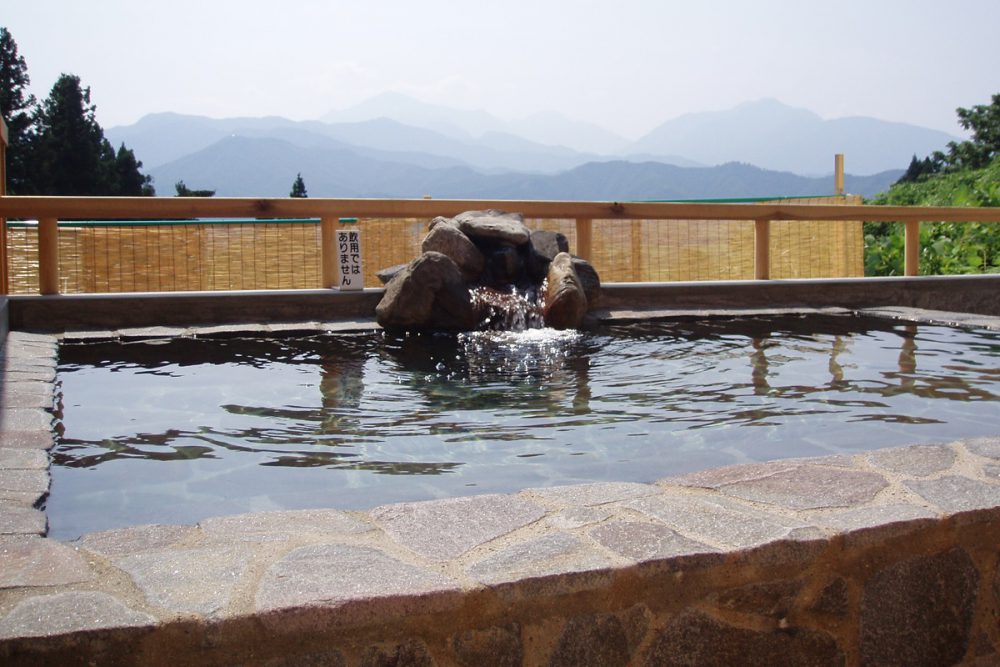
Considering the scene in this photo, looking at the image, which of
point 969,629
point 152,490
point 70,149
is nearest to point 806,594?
point 969,629

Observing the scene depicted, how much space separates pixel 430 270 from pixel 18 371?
2.56 m

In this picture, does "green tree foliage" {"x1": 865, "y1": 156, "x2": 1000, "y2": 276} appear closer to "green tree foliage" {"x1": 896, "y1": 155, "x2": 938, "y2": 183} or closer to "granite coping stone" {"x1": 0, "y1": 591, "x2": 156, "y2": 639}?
"granite coping stone" {"x1": 0, "y1": 591, "x2": 156, "y2": 639}

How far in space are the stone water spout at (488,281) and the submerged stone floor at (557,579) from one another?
3761 mm

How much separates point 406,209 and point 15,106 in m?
14.8

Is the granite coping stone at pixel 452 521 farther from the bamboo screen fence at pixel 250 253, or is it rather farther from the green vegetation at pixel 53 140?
the green vegetation at pixel 53 140

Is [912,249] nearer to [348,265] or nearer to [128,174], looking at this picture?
[348,265]

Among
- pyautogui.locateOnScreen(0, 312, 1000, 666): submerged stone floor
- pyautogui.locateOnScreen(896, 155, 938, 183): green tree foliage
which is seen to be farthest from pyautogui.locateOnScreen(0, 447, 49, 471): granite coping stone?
pyautogui.locateOnScreen(896, 155, 938, 183): green tree foliage

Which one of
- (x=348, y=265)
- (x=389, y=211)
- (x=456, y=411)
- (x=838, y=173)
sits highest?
(x=838, y=173)

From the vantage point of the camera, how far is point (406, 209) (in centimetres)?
653

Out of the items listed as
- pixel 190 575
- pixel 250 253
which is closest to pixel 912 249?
pixel 250 253

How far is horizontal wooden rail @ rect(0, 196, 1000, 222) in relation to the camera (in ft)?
19.2

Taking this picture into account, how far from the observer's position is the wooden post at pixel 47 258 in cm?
585

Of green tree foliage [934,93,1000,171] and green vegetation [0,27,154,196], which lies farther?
green tree foliage [934,93,1000,171]

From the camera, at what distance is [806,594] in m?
1.74
